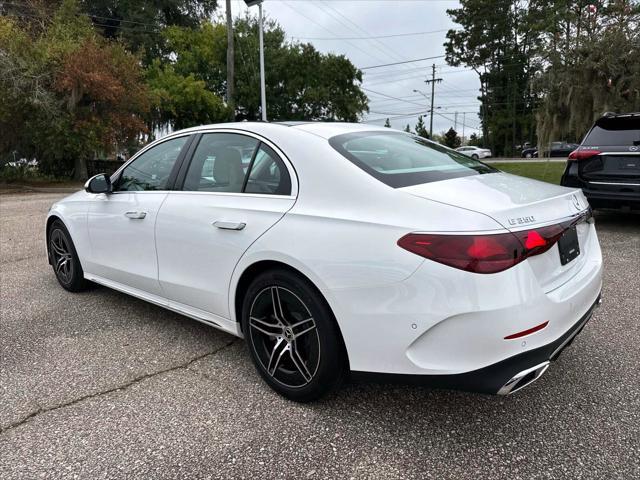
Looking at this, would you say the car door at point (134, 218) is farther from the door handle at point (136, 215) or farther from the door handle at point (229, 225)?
the door handle at point (229, 225)

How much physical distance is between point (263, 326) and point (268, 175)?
0.87 metres

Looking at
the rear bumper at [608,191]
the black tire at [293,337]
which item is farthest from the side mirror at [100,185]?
the rear bumper at [608,191]

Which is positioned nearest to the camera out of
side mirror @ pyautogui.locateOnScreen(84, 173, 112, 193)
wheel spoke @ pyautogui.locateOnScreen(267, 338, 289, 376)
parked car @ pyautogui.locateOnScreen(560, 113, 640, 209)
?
wheel spoke @ pyautogui.locateOnScreen(267, 338, 289, 376)

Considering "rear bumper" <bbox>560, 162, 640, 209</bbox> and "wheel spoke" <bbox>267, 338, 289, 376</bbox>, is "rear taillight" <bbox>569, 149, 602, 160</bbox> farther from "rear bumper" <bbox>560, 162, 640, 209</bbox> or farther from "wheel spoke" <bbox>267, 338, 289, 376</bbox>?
"wheel spoke" <bbox>267, 338, 289, 376</bbox>

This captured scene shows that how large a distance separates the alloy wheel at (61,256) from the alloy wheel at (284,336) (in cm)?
264

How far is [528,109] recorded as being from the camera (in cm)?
5369

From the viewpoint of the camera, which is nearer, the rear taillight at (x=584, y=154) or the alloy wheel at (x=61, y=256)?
the alloy wheel at (x=61, y=256)

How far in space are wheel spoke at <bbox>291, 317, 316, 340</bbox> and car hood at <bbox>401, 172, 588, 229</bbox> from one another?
0.81 m

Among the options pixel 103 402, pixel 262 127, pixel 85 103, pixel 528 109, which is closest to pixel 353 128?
pixel 262 127

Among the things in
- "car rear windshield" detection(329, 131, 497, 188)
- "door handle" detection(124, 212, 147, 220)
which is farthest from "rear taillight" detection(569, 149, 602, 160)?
"door handle" detection(124, 212, 147, 220)

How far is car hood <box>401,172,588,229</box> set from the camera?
2.09 m

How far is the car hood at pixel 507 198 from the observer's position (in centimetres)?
209

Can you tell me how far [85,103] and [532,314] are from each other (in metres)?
20.0

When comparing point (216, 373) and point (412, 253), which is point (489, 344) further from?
point (216, 373)
